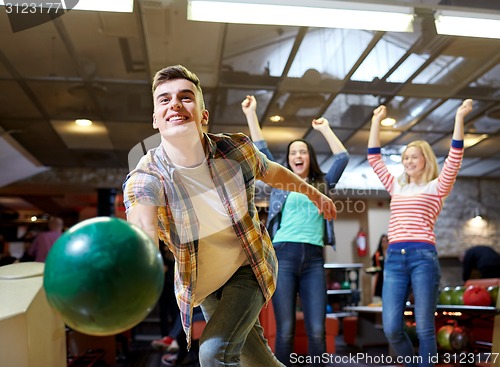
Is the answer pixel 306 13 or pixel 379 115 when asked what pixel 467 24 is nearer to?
pixel 306 13

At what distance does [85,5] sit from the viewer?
3922 mm

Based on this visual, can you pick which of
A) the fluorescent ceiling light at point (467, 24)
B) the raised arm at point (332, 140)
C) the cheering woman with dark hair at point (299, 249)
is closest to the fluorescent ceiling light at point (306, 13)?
the fluorescent ceiling light at point (467, 24)

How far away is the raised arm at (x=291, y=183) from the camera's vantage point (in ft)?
6.34

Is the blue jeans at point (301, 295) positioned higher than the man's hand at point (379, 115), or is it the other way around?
the man's hand at point (379, 115)

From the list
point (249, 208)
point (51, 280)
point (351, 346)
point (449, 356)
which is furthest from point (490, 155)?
point (51, 280)

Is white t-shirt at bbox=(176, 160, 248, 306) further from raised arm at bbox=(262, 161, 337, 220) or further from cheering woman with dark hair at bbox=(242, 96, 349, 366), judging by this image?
cheering woman with dark hair at bbox=(242, 96, 349, 366)

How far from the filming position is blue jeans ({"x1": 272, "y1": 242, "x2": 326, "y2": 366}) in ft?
8.85

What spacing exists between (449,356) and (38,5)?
14.3ft

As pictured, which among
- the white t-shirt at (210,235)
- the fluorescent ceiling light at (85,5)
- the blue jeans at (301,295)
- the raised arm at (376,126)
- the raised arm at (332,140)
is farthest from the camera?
the fluorescent ceiling light at (85,5)

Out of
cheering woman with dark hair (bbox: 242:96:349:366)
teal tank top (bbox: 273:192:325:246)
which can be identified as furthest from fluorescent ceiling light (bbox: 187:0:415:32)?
teal tank top (bbox: 273:192:325:246)

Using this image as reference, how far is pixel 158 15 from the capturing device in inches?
163

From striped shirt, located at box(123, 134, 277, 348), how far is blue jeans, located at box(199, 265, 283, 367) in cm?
6

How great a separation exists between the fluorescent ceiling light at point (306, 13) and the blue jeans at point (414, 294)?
206 cm

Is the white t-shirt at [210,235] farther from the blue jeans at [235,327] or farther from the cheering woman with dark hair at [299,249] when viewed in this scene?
the cheering woman with dark hair at [299,249]
